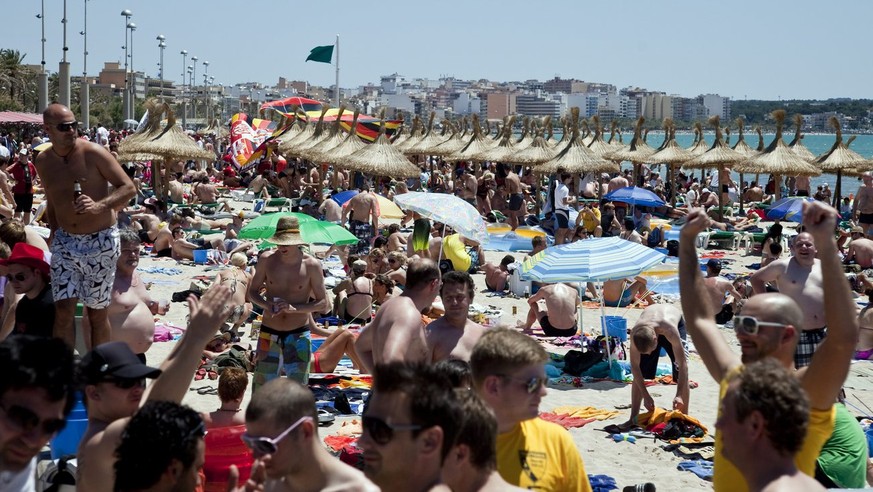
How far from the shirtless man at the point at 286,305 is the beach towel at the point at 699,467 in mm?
2512

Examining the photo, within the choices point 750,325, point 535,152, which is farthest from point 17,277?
point 535,152

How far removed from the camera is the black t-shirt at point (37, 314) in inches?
204

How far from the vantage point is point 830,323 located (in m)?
3.01

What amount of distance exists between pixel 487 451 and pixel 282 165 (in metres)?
26.2

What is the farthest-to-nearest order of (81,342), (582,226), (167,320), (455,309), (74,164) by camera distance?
(582,226) → (167,320) → (81,342) → (74,164) → (455,309)

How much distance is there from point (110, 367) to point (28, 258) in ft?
7.51

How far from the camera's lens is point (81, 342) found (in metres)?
5.90

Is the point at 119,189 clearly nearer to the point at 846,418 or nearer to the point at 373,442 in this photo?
the point at 373,442

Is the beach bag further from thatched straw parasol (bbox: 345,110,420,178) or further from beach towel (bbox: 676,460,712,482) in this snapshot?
thatched straw parasol (bbox: 345,110,420,178)

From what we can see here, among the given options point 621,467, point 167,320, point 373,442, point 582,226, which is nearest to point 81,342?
point 621,467

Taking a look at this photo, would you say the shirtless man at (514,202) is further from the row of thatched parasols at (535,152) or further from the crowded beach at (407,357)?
the crowded beach at (407,357)

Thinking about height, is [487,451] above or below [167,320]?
above

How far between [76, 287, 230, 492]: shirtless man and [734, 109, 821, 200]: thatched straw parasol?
2093cm

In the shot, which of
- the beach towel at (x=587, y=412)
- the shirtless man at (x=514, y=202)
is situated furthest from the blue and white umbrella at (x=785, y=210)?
the beach towel at (x=587, y=412)
